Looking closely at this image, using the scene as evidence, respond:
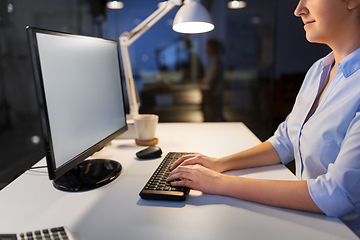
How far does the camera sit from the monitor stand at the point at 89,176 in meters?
0.75

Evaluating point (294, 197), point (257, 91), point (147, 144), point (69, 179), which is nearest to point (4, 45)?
point (147, 144)

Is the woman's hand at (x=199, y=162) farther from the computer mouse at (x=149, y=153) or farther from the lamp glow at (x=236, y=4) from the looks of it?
the lamp glow at (x=236, y=4)

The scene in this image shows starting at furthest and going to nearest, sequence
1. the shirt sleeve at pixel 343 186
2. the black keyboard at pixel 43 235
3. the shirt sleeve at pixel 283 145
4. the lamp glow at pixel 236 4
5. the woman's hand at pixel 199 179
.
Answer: the lamp glow at pixel 236 4 → the shirt sleeve at pixel 283 145 → the woman's hand at pixel 199 179 → the shirt sleeve at pixel 343 186 → the black keyboard at pixel 43 235

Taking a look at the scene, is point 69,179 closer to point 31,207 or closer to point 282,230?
point 31,207

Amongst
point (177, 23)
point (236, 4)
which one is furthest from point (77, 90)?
point (236, 4)

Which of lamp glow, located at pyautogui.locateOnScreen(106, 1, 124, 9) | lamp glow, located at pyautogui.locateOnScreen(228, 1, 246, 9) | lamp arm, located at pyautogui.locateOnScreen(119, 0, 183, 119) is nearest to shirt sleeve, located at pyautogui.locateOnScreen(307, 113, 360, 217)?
lamp arm, located at pyautogui.locateOnScreen(119, 0, 183, 119)

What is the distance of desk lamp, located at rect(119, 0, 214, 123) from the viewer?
3.85 ft

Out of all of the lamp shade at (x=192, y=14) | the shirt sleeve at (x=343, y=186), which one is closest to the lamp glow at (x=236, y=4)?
the lamp shade at (x=192, y=14)

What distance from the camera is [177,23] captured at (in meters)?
1.21

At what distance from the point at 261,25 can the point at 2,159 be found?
2729 millimetres

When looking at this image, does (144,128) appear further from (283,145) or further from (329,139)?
(329,139)

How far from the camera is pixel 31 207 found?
0.65 metres

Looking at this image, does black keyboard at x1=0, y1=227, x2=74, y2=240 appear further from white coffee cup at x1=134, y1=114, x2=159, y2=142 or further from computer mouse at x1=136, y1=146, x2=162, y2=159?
white coffee cup at x1=134, y1=114, x2=159, y2=142

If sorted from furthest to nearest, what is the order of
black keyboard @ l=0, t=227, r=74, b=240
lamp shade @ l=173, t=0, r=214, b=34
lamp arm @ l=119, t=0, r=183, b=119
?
lamp arm @ l=119, t=0, r=183, b=119 → lamp shade @ l=173, t=0, r=214, b=34 → black keyboard @ l=0, t=227, r=74, b=240
